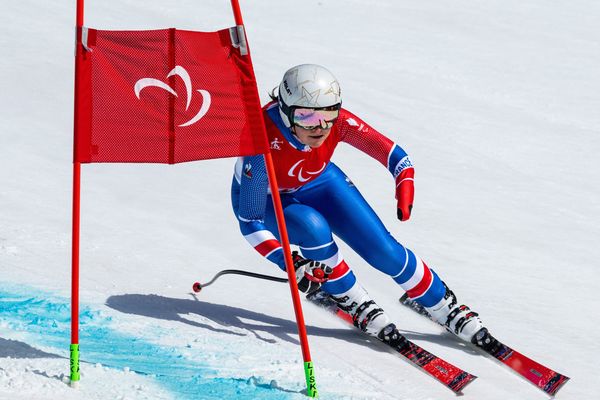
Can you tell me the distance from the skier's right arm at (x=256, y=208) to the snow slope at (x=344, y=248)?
56cm

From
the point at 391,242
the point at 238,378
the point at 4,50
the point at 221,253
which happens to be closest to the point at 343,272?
the point at 391,242

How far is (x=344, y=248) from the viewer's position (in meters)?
8.87

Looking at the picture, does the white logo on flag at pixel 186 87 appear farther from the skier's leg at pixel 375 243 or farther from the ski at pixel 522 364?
the ski at pixel 522 364

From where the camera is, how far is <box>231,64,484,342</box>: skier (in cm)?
611

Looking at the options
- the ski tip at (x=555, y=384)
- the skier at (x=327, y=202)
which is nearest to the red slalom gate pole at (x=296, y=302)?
the skier at (x=327, y=202)

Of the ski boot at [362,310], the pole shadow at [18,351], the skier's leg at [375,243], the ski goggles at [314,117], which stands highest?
the ski goggles at [314,117]

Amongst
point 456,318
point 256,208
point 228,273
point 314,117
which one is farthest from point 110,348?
point 456,318

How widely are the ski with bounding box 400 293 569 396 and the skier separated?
0.29ft

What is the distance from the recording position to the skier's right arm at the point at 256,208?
6.16 meters

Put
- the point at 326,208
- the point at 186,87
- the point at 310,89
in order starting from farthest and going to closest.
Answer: the point at 326,208 < the point at 310,89 < the point at 186,87

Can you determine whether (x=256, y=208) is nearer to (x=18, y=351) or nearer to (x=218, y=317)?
(x=218, y=317)

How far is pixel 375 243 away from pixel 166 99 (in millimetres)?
2008

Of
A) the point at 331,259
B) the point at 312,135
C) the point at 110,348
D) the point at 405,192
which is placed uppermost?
the point at 312,135

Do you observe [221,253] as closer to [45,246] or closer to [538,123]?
[45,246]
